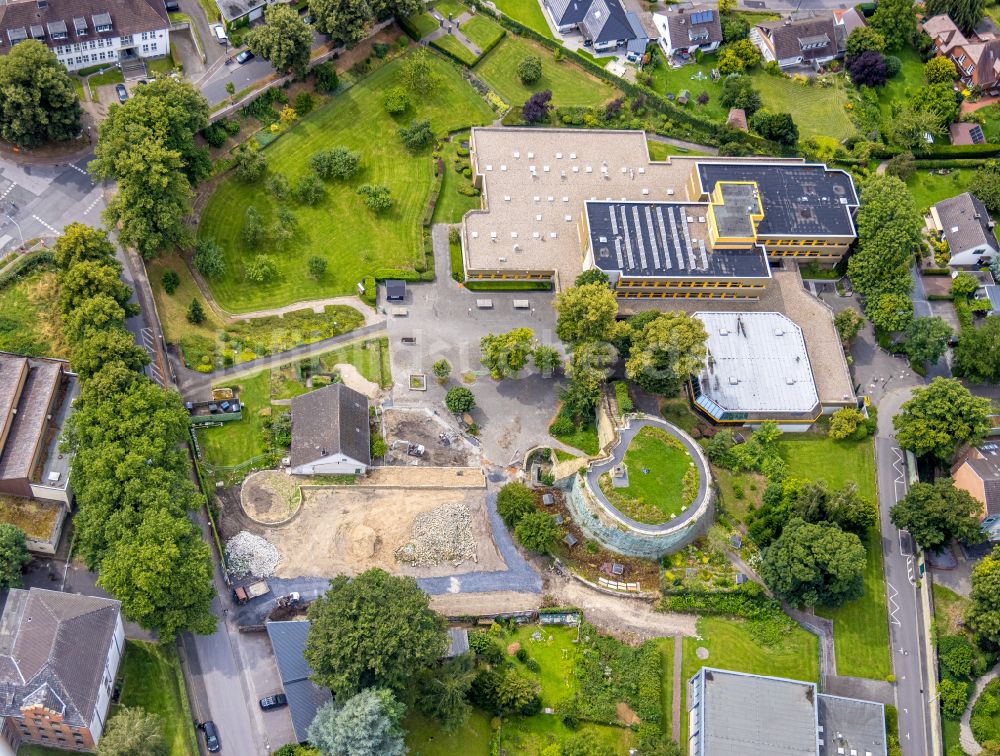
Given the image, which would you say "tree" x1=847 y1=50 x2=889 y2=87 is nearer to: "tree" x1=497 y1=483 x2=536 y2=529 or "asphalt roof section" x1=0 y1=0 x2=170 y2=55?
"tree" x1=497 y1=483 x2=536 y2=529

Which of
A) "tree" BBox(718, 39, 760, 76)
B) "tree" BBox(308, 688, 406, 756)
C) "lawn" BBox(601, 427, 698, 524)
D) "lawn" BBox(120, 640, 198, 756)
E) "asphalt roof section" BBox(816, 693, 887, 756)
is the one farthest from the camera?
"tree" BBox(718, 39, 760, 76)

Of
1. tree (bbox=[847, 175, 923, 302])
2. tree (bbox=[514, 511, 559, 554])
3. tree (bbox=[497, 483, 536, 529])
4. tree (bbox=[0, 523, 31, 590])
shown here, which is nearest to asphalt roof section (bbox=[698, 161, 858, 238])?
tree (bbox=[847, 175, 923, 302])

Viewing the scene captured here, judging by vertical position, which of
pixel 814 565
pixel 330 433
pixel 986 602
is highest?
pixel 330 433

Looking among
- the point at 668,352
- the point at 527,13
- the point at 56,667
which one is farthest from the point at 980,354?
the point at 56,667

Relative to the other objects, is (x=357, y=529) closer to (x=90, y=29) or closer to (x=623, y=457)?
(x=623, y=457)

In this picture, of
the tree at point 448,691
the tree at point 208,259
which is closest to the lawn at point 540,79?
the tree at point 208,259

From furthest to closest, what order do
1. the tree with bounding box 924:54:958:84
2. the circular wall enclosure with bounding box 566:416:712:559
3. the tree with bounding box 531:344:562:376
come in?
the tree with bounding box 924:54:958:84 → the tree with bounding box 531:344:562:376 → the circular wall enclosure with bounding box 566:416:712:559
